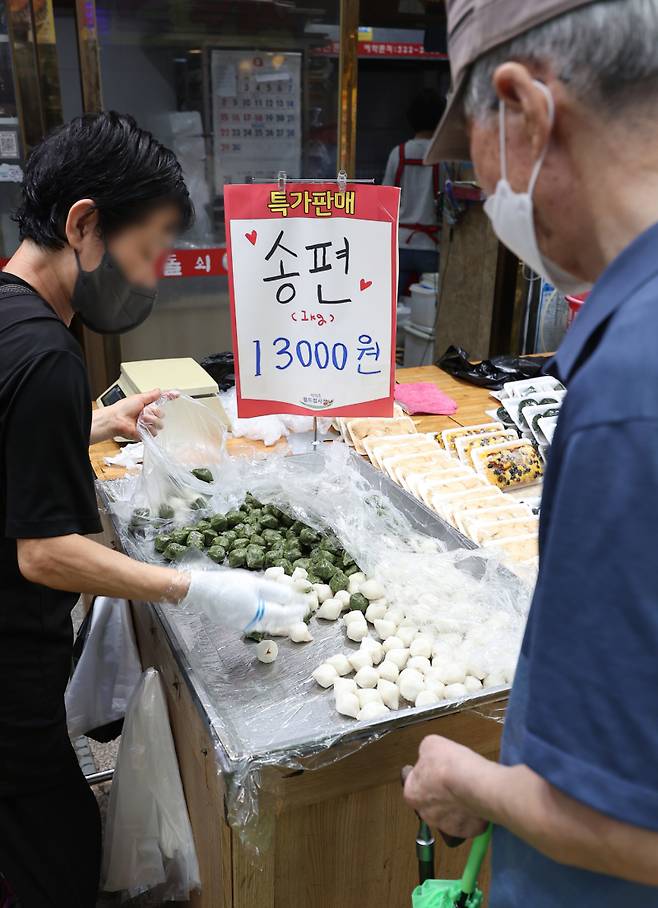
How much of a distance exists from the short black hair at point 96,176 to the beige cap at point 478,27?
739 mm

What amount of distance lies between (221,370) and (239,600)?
6.42ft

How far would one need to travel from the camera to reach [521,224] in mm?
798

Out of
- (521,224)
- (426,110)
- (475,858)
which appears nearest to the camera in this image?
(521,224)

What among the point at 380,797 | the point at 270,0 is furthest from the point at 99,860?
the point at 270,0

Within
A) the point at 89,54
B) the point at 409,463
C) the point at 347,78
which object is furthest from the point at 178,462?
the point at 347,78

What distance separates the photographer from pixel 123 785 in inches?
70.1

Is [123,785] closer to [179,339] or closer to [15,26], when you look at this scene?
[179,339]

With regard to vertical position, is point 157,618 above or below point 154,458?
below

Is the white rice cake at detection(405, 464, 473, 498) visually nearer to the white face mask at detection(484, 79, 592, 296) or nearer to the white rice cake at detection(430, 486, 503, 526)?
the white rice cake at detection(430, 486, 503, 526)

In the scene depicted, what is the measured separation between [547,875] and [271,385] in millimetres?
1697

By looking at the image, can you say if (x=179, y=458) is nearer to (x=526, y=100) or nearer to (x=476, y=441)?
(x=476, y=441)

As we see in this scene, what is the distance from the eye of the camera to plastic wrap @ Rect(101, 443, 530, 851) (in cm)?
132

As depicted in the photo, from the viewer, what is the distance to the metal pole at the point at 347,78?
4.52 m

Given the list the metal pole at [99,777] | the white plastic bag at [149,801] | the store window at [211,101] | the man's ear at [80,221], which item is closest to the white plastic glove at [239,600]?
the white plastic bag at [149,801]
